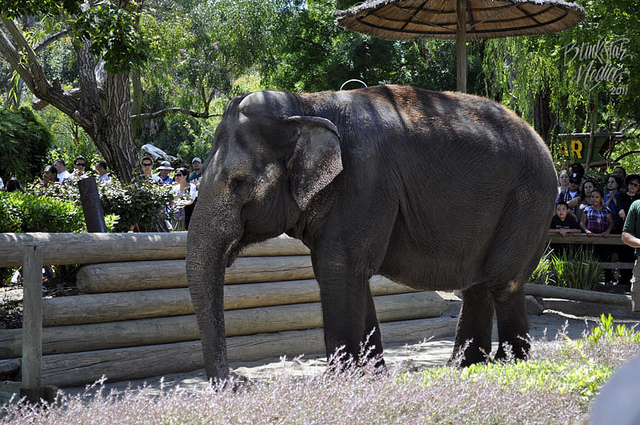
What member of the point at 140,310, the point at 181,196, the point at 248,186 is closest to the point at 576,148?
the point at 181,196

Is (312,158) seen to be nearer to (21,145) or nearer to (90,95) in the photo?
(90,95)

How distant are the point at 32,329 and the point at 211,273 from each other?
1863mm

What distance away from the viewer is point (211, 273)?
199 inches

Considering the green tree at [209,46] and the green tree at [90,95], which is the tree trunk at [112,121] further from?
the green tree at [209,46]

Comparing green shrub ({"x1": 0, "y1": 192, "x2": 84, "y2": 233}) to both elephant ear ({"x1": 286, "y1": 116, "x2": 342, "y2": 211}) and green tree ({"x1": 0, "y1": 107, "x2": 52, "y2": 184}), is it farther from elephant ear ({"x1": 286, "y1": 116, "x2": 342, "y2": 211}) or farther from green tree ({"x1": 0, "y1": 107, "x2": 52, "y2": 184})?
green tree ({"x1": 0, "y1": 107, "x2": 52, "y2": 184})

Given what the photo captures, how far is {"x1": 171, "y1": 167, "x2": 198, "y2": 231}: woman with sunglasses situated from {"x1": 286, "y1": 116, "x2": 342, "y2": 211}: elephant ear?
6146 mm

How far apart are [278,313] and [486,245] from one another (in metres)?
3.03

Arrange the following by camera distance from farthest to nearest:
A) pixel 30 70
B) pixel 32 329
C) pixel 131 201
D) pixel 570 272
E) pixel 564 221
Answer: pixel 564 221, pixel 570 272, pixel 30 70, pixel 131 201, pixel 32 329

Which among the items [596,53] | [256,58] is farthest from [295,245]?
[256,58]

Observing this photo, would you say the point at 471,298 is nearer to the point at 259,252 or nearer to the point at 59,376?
the point at 259,252

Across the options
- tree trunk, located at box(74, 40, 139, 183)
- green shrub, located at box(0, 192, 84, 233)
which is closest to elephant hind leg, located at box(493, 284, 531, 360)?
green shrub, located at box(0, 192, 84, 233)

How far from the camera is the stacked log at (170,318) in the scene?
698cm

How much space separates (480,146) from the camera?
5793 mm

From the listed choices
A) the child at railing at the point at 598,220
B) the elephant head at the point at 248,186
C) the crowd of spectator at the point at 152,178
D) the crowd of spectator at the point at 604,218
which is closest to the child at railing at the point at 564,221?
the crowd of spectator at the point at 604,218
